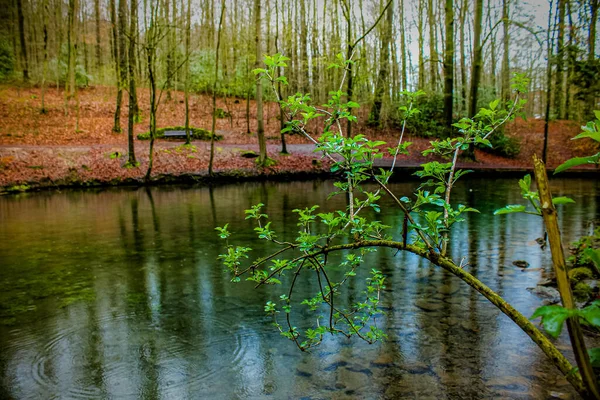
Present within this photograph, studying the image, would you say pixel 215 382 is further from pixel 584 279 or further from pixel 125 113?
pixel 125 113

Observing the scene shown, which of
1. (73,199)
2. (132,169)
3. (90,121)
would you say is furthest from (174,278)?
(90,121)

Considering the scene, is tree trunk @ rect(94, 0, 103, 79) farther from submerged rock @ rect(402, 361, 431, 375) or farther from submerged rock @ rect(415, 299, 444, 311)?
submerged rock @ rect(402, 361, 431, 375)

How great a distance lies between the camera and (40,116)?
26.9 meters

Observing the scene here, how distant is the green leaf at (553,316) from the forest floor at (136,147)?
14759 millimetres

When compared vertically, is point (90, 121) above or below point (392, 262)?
above

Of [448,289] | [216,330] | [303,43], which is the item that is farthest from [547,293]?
[303,43]

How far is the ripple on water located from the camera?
376cm

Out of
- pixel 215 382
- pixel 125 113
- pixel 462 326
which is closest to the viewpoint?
pixel 215 382

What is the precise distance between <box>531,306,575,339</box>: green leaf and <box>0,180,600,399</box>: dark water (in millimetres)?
2737

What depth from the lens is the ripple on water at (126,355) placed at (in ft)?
12.3

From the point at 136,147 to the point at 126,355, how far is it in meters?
20.5

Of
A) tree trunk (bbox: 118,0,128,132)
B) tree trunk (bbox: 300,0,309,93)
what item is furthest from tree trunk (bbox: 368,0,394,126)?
tree trunk (bbox: 118,0,128,132)

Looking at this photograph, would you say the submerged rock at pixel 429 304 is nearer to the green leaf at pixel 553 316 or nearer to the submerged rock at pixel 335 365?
the submerged rock at pixel 335 365

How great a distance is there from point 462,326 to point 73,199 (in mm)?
15184
